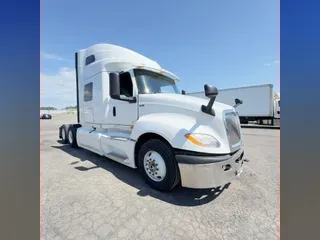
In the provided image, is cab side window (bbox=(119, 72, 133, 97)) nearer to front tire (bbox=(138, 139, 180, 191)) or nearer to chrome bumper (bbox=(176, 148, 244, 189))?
front tire (bbox=(138, 139, 180, 191))

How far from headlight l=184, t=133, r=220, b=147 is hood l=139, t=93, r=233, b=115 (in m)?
0.49

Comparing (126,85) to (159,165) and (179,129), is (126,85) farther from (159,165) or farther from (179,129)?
(159,165)

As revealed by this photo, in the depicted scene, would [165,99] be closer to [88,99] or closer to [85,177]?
[85,177]

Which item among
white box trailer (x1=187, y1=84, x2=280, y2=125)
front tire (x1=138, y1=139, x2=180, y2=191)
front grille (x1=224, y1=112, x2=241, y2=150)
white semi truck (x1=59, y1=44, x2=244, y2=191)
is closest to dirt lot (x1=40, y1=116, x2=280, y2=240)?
front tire (x1=138, y1=139, x2=180, y2=191)

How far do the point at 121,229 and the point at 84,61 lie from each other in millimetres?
5010

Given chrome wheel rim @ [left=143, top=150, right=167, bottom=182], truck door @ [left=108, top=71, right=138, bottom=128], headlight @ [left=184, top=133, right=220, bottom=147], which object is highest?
truck door @ [left=108, top=71, right=138, bottom=128]

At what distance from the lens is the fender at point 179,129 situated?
2705 millimetres

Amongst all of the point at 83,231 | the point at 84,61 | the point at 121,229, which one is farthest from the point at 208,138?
the point at 84,61

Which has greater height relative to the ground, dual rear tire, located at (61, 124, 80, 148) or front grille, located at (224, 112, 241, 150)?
front grille, located at (224, 112, 241, 150)

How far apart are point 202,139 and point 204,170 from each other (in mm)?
479

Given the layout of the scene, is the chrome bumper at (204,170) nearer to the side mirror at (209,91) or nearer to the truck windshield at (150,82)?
the side mirror at (209,91)

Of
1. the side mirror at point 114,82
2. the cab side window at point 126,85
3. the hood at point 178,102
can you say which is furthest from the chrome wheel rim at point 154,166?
the cab side window at point 126,85

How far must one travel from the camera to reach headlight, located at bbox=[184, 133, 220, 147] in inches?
106

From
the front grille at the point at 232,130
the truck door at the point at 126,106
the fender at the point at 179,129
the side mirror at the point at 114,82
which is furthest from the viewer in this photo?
the truck door at the point at 126,106
